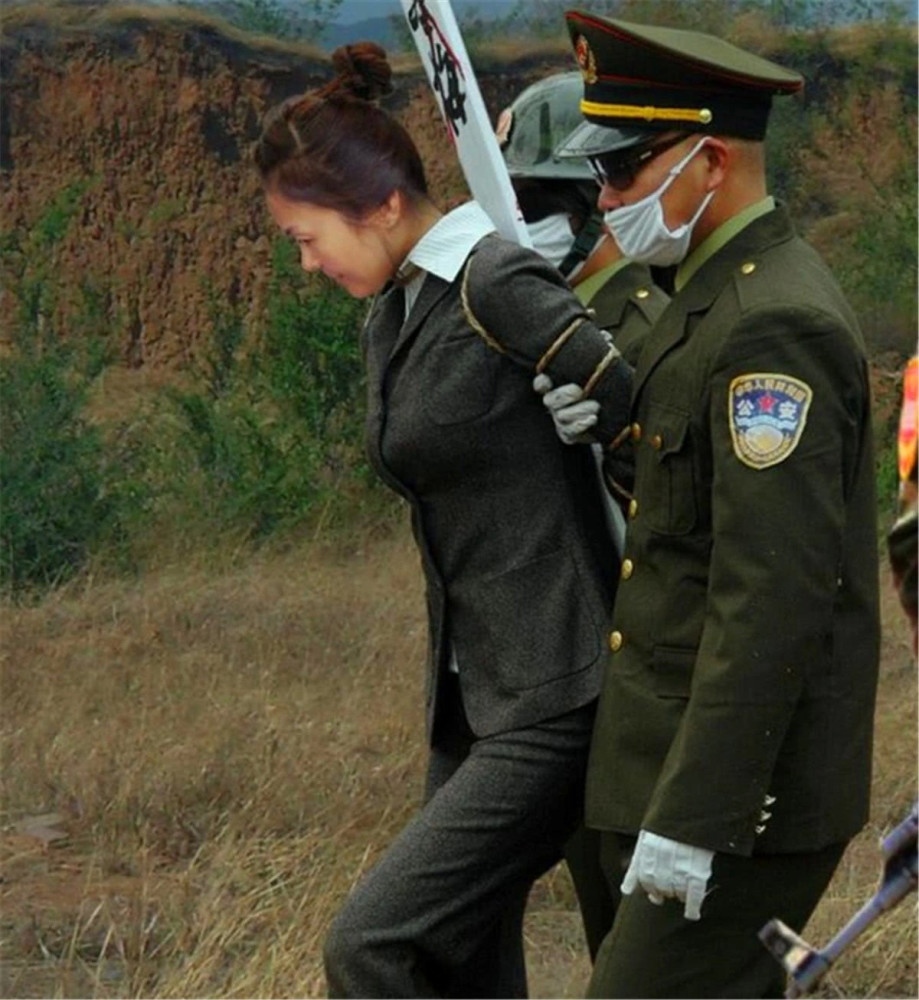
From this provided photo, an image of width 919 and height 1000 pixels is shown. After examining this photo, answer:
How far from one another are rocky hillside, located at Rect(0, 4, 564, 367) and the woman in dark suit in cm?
853

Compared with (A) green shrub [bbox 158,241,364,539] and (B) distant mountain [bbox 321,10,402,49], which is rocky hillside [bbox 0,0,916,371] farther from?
(A) green shrub [bbox 158,241,364,539]

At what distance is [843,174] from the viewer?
13367 mm

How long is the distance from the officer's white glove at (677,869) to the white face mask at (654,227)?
74 centimetres

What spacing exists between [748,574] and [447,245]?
78 centimetres

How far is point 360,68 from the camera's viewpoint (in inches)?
141

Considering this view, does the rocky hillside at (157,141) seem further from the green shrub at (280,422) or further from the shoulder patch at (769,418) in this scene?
the shoulder patch at (769,418)

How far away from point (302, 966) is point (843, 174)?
30.6ft

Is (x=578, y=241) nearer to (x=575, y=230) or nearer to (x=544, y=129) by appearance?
(x=575, y=230)

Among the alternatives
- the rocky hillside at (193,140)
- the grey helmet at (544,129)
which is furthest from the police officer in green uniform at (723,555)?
the rocky hillside at (193,140)

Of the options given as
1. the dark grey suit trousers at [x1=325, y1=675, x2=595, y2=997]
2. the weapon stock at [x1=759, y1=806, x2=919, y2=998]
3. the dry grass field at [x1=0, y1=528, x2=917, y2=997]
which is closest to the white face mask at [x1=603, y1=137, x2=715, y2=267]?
the dark grey suit trousers at [x1=325, y1=675, x2=595, y2=997]

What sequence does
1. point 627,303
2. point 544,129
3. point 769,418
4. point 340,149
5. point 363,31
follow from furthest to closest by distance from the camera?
point 363,31 < point 544,129 < point 627,303 < point 340,149 < point 769,418

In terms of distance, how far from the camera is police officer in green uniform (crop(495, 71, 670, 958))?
3.66m

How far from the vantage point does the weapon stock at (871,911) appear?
253cm

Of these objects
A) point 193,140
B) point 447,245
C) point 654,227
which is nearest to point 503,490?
point 447,245
